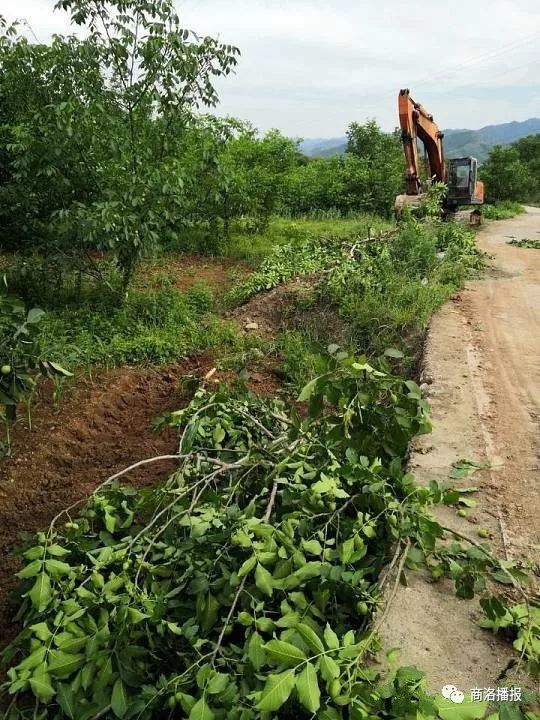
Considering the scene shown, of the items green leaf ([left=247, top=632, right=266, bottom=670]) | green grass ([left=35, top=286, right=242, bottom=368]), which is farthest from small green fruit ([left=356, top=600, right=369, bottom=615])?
green grass ([left=35, top=286, right=242, bottom=368])

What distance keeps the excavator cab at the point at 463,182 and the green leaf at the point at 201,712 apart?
43.2 feet

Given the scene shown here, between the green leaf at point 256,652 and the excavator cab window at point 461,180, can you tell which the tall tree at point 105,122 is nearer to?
the green leaf at point 256,652

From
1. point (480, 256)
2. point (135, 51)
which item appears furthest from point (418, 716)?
point (480, 256)

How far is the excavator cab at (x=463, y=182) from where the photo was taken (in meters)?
13.0

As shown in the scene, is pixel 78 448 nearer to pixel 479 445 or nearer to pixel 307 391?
pixel 307 391

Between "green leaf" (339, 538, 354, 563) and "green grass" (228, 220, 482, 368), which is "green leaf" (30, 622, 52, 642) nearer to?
"green leaf" (339, 538, 354, 563)

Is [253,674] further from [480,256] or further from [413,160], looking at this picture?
[413,160]

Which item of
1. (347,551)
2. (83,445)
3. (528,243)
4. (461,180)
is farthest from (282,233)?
(347,551)

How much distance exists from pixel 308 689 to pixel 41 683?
38.6 inches

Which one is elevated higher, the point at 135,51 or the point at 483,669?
the point at 135,51

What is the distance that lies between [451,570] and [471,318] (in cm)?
433

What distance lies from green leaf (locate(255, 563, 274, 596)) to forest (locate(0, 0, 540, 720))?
0.03 metres

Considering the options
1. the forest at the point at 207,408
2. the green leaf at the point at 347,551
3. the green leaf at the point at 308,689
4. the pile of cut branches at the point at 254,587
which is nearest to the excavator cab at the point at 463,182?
the forest at the point at 207,408

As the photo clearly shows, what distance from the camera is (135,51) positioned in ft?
19.2
